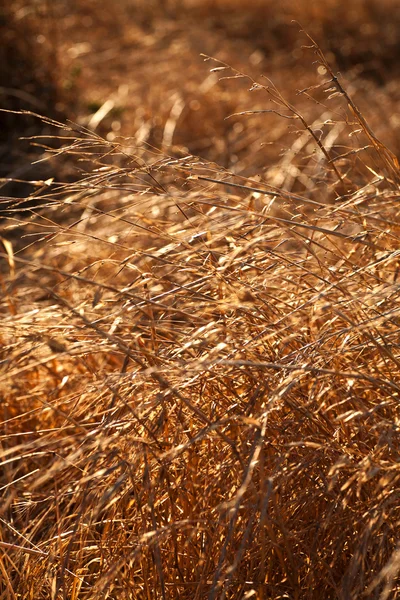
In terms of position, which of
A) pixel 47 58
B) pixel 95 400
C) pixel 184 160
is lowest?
pixel 47 58

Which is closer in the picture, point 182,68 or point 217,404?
point 217,404

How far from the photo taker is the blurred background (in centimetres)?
413

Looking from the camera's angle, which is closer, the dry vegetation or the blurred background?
the dry vegetation

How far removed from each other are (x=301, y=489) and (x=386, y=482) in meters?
0.24

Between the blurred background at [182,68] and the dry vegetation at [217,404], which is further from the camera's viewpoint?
the blurred background at [182,68]

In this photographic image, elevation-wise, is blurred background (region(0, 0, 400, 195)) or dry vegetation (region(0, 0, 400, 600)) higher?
dry vegetation (region(0, 0, 400, 600))

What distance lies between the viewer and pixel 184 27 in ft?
22.0

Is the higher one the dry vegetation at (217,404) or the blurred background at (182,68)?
the dry vegetation at (217,404)

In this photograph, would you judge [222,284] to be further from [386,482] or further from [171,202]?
[386,482]

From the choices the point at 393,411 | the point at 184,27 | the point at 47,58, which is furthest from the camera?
the point at 184,27

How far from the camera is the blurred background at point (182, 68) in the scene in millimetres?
4133

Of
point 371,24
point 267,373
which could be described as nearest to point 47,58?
point 371,24

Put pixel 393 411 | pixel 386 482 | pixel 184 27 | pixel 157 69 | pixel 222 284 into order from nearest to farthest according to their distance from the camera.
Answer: pixel 386 482, pixel 222 284, pixel 393 411, pixel 157 69, pixel 184 27

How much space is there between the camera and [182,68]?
5391mm
